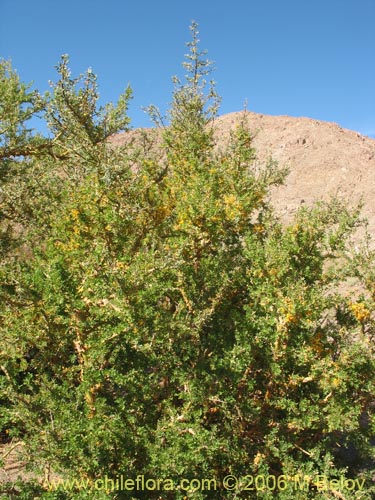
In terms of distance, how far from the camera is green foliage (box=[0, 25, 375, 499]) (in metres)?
5.11

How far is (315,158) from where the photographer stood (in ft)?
113

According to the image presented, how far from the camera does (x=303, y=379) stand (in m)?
6.04

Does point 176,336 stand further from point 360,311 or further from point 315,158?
point 315,158

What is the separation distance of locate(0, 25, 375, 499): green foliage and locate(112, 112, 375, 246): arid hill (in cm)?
1881

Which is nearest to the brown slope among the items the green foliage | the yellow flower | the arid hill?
the arid hill

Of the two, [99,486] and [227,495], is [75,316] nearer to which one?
[99,486]

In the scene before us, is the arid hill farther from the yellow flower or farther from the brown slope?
the yellow flower

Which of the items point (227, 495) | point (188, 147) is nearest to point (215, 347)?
point (227, 495)

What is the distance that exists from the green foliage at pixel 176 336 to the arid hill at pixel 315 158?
1881 centimetres

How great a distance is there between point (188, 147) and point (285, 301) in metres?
4.48

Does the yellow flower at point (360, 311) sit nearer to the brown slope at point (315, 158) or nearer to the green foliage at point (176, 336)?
the green foliage at point (176, 336)

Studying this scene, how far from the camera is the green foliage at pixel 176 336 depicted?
16.8ft

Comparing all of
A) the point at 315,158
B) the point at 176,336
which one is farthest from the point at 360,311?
the point at 315,158

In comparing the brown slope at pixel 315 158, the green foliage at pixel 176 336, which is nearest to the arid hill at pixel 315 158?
the brown slope at pixel 315 158
